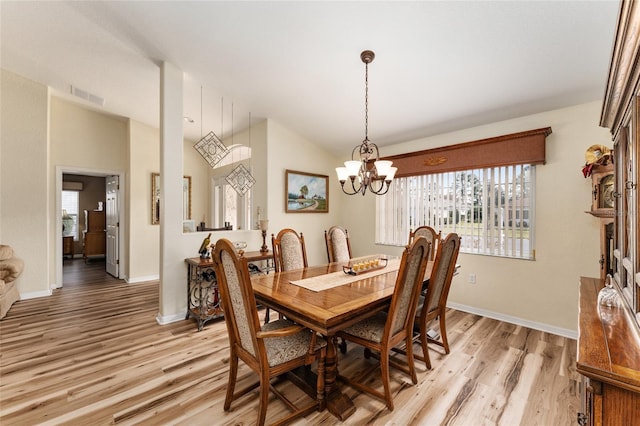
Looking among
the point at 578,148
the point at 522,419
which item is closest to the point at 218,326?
the point at 522,419

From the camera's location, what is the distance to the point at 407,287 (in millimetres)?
1843

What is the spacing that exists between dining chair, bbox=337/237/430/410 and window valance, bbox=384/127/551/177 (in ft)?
7.10

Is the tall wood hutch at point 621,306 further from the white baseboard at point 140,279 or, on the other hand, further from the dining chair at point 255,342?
the white baseboard at point 140,279

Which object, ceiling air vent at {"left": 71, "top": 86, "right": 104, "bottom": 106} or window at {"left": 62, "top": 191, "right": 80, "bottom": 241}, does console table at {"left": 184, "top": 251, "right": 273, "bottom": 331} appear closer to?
ceiling air vent at {"left": 71, "top": 86, "right": 104, "bottom": 106}

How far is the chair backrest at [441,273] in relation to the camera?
2.15 meters

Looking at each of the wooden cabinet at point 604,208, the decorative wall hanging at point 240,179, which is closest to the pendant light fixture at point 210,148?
the decorative wall hanging at point 240,179

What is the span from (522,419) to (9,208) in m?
6.31

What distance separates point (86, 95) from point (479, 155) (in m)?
5.69

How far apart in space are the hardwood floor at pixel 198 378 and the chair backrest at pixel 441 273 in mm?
535

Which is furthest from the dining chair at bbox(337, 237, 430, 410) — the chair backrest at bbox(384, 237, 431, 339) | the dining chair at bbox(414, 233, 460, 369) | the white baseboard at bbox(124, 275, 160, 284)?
the white baseboard at bbox(124, 275, 160, 284)

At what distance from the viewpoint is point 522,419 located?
1.75 metres

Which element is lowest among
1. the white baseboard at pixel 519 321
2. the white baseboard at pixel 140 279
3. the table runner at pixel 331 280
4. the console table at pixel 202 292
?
the white baseboard at pixel 519 321

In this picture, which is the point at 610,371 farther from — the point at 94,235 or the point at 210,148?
the point at 94,235

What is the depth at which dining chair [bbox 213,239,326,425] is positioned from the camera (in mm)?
1490
